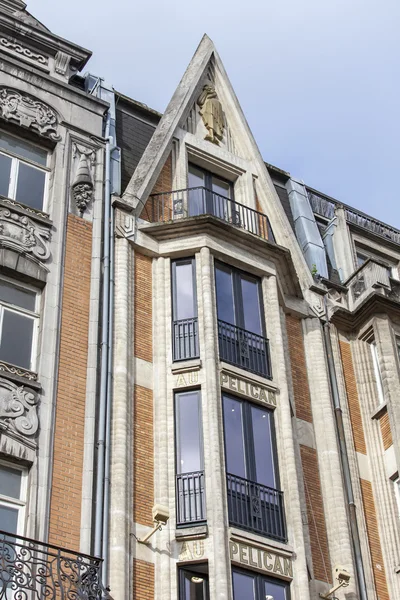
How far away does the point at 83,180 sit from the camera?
22266 mm

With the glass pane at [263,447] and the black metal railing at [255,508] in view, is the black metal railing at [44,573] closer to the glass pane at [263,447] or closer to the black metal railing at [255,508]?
the black metal railing at [255,508]

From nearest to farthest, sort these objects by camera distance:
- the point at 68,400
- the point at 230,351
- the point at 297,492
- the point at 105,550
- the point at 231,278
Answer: the point at 105,550 < the point at 68,400 < the point at 297,492 < the point at 230,351 < the point at 231,278

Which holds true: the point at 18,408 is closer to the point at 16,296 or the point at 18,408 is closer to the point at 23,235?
the point at 16,296

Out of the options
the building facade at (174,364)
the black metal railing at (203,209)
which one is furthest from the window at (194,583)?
the black metal railing at (203,209)

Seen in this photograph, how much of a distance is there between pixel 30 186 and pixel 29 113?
74.8 inches

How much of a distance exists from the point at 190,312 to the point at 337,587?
6.27m

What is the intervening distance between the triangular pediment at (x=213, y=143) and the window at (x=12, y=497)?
872 cm

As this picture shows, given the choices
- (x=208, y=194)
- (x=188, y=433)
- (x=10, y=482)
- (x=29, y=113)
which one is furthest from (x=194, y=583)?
(x=29, y=113)

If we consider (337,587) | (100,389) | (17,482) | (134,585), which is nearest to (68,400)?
(100,389)

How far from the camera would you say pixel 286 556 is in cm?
1900

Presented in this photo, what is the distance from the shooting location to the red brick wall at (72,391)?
1716 cm

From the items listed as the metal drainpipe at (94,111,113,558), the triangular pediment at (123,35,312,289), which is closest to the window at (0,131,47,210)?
the metal drainpipe at (94,111,113,558)

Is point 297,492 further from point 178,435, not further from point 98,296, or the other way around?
point 98,296

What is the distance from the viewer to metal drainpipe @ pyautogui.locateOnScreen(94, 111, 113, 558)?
57.3ft
